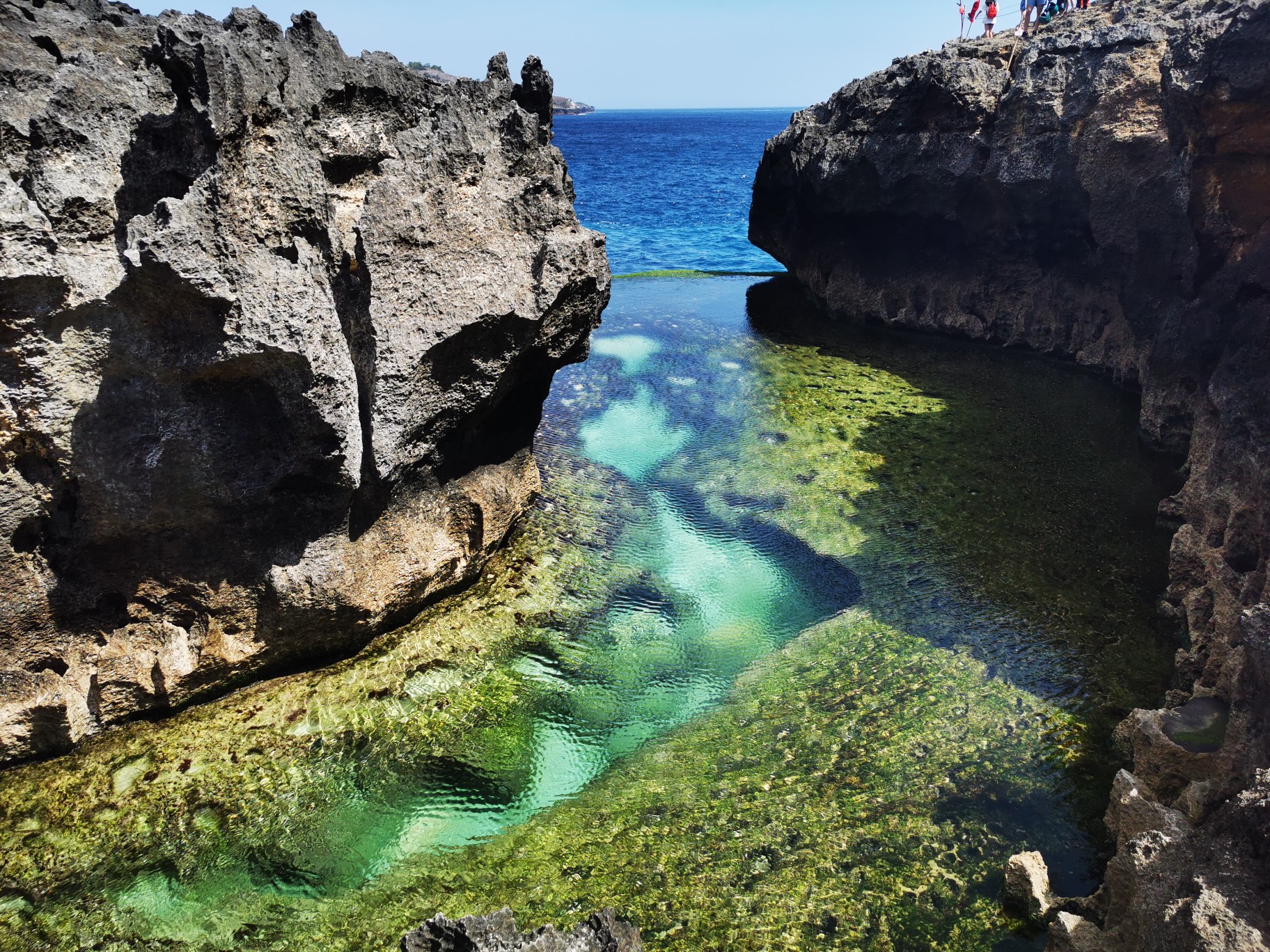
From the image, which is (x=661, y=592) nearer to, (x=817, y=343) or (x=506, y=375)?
(x=506, y=375)

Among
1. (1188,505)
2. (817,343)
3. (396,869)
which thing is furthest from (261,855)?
(817,343)

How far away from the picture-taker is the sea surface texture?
5816 mm

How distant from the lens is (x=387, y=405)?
7828 millimetres

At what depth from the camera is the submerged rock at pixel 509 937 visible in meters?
4.11

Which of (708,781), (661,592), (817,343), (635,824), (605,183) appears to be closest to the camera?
(635,824)

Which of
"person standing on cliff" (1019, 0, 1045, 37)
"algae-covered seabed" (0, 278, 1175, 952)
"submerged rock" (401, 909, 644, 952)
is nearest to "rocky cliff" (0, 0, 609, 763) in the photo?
"algae-covered seabed" (0, 278, 1175, 952)

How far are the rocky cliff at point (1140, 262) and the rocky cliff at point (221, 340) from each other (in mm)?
6204

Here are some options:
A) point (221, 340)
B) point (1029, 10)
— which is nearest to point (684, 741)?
point (221, 340)

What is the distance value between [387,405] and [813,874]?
5062 mm

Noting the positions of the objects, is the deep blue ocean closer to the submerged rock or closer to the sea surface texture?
the sea surface texture

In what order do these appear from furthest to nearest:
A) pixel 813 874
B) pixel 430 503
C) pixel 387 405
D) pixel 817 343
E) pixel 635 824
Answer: pixel 817 343, pixel 430 503, pixel 387 405, pixel 635 824, pixel 813 874

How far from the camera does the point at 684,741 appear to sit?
739 cm

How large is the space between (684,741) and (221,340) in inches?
189

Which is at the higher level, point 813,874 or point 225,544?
point 225,544
